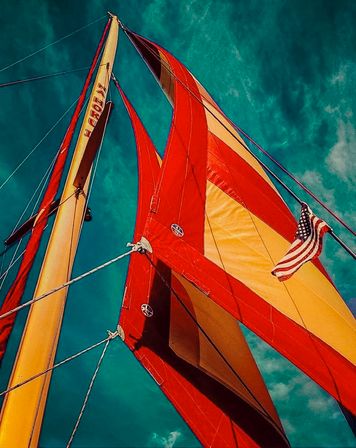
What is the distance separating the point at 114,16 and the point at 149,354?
6717 millimetres

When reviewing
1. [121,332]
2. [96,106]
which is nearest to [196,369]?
[121,332]

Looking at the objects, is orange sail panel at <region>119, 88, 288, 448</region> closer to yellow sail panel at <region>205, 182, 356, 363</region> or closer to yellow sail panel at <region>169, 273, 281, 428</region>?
yellow sail panel at <region>169, 273, 281, 428</region>

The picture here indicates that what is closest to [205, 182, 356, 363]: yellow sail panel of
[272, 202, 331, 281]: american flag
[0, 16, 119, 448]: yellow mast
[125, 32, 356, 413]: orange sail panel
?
[125, 32, 356, 413]: orange sail panel

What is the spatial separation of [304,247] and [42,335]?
251 cm

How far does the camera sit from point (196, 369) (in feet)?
14.8

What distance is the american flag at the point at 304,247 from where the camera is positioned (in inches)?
115

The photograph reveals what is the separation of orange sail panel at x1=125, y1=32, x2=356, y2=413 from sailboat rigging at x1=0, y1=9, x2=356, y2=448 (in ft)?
0.04

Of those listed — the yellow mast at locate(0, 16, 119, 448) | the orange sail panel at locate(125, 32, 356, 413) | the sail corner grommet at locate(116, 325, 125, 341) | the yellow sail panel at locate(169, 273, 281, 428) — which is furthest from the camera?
the yellow sail panel at locate(169, 273, 281, 428)

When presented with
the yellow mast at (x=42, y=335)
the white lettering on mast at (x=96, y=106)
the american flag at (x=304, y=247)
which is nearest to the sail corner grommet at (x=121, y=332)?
the yellow mast at (x=42, y=335)

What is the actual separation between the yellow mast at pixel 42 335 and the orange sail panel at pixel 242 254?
1089 millimetres

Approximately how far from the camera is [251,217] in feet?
13.3

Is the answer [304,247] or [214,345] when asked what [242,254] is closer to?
[304,247]

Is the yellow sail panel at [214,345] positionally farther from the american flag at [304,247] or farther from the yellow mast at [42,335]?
the yellow mast at [42,335]

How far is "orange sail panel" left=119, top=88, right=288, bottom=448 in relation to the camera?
4.12 meters
